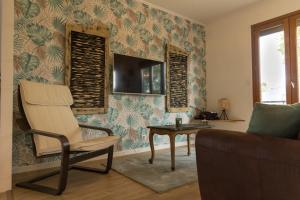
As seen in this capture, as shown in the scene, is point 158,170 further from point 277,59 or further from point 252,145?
point 277,59

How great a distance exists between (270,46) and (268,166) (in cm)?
326

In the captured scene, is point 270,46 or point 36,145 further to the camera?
point 270,46

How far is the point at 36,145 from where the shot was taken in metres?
2.10

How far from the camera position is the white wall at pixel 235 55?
3844 millimetres

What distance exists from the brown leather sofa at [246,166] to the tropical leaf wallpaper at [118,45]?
2.09 m

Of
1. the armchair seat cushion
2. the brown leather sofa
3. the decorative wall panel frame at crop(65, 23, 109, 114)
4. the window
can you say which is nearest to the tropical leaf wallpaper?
the decorative wall panel frame at crop(65, 23, 109, 114)

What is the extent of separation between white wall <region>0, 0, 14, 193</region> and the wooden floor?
0.21m

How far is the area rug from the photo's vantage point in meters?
2.19

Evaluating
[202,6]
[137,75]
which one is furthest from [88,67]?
[202,6]

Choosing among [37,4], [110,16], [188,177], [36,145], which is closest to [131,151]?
[188,177]

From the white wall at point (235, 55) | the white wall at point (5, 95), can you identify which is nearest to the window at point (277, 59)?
the white wall at point (235, 55)

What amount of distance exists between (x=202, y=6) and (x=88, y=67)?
236 cm

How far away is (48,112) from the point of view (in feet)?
7.96

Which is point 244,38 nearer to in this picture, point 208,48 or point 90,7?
point 208,48
